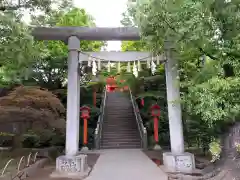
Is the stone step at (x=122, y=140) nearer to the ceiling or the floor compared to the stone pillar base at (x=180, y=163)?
nearer to the floor

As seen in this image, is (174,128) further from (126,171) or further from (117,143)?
(117,143)

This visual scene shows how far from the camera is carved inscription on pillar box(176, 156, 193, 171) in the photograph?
809 cm

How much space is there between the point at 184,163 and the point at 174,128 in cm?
126

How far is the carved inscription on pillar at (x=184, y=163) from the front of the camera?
319 inches

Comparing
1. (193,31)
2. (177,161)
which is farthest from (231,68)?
(177,161)

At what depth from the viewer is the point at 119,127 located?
17.3 m

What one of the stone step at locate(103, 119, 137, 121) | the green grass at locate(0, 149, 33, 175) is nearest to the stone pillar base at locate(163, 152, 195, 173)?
the green grass at locate(0, 149, 33, 175)

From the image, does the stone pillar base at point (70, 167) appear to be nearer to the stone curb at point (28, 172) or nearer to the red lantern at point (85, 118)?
the stone curb at point (28, 172)

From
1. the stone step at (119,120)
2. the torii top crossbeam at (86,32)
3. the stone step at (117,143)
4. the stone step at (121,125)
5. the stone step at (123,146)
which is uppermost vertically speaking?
the torii top crossbeam at (86,32)

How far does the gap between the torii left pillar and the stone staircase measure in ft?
22.2

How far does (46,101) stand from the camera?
948cm

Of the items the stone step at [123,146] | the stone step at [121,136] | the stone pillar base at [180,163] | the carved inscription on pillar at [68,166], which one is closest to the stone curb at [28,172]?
the carved inscription on pillar at [68,166]

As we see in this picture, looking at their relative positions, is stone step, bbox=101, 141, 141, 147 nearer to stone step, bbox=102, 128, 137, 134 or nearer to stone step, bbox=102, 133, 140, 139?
stone step, bbox=102, 133, 140, 139

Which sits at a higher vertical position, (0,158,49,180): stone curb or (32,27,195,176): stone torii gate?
(32,27,195,176): stone torii gate
